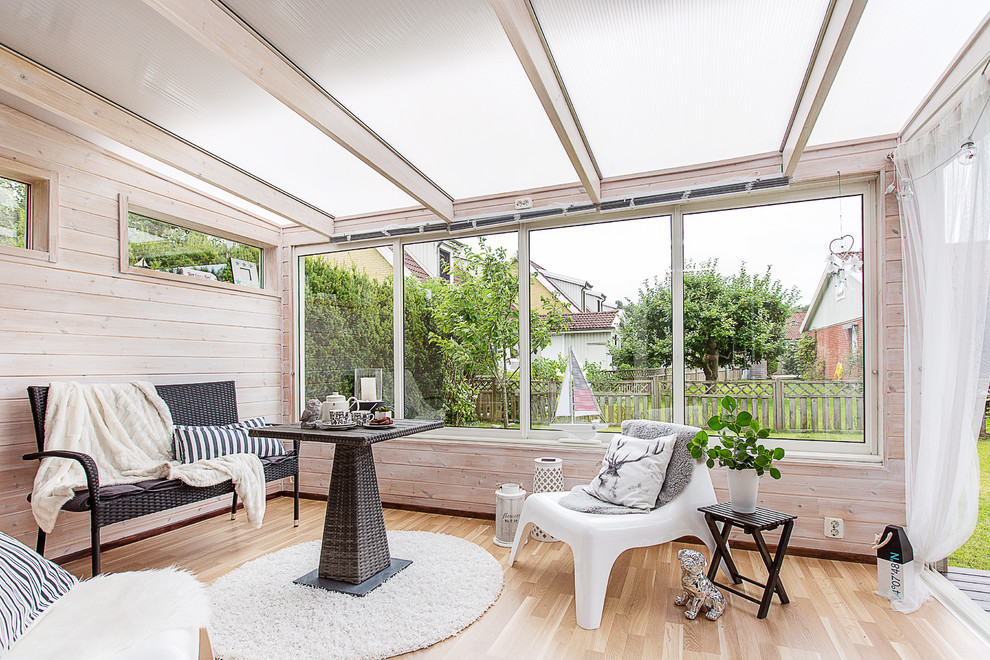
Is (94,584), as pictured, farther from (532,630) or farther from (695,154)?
(695,154)

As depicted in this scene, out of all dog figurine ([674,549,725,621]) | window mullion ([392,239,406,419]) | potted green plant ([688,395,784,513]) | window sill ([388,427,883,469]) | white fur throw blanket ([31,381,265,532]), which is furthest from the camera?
window mullion ([392,239,406,419])

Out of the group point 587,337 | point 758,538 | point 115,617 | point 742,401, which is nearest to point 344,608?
point 115,617

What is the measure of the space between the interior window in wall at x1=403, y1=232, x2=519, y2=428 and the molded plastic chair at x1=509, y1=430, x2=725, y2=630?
128 cm

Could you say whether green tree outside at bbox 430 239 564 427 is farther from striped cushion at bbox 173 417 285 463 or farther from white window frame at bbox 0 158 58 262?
white window frame at bbox 0 158 58 262

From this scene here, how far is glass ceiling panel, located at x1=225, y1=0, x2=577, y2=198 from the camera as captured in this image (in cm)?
197

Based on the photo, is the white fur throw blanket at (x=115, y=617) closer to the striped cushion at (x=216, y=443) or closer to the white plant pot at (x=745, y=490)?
the striped cushion at (x=216, y=443)

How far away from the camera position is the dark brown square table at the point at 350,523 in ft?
8.76

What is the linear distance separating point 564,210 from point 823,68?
6.03ft

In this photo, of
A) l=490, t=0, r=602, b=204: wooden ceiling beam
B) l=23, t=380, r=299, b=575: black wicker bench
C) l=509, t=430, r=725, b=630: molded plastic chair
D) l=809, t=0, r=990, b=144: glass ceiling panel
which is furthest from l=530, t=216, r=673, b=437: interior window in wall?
l=23, t=380, r=299, b=575: black wicker bench

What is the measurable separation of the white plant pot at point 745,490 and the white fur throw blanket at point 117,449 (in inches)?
104

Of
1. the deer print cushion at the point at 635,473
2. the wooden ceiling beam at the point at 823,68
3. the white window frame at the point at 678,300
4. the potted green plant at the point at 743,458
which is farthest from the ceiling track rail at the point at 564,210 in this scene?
the deer print cushion at the point at 635,473

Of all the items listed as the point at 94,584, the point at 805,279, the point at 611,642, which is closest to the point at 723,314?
the point at 805,279

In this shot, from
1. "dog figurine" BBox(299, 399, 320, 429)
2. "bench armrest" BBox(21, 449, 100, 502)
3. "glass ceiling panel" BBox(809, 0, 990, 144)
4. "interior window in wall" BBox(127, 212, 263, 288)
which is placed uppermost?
"glass ceiling panel" BBox(809, 0, 990, 144)

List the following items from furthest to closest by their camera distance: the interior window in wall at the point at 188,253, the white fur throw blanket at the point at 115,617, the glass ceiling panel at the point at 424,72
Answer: the interior window in wall at the point at 188,253 → the glass ceiling panel at the point at 424,72 → the white fur throw blanket at the point at 115,617
